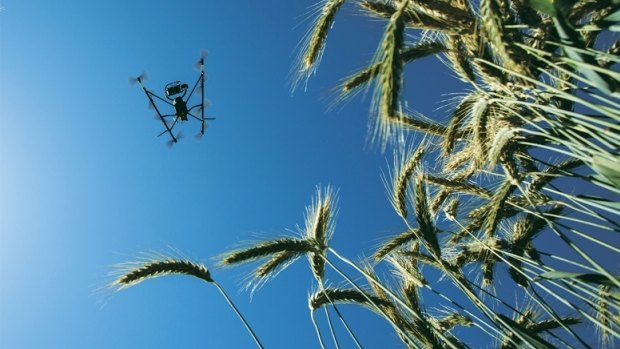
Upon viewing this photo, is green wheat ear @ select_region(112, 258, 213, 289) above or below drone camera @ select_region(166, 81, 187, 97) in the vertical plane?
below

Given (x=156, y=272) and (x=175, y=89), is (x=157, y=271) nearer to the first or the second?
(x=156, y=272)

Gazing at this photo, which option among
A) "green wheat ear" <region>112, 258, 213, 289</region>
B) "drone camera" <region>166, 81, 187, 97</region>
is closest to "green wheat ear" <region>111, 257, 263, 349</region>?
"green wheat ear" <region>112, 258, 213, 289</region>

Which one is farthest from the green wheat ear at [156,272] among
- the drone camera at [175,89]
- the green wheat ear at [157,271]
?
the drone camera at [175,89]

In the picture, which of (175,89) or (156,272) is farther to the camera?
(175,89)

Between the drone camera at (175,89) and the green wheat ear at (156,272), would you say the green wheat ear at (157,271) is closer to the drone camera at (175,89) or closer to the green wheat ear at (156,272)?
the green wheat ear at (156,272)

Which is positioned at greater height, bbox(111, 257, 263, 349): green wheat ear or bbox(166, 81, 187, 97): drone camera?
bbox(166, 81, 187, 97): drone camera

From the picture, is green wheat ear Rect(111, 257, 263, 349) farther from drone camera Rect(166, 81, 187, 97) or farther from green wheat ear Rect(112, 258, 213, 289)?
drone camera Rect(166, 81, 187, 97)

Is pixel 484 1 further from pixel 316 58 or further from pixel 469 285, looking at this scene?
pixel 469 285

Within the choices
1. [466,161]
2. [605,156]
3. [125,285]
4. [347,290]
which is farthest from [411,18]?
[125,285]

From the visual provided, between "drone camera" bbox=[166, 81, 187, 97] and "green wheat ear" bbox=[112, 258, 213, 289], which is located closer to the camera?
"green wheat ear" bbox=[112, 258, 213, 289]

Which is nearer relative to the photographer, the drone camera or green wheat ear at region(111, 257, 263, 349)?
green wheat ear at region(111, 257, 263, 349)

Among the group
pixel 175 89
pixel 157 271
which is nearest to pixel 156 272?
pixel 157 271
